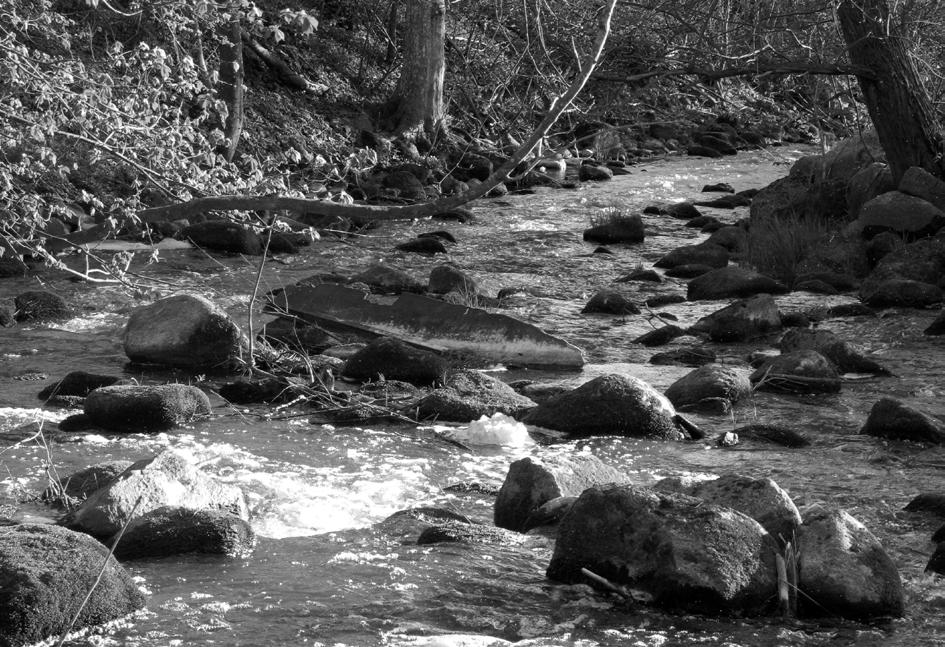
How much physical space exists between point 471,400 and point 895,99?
269 inches

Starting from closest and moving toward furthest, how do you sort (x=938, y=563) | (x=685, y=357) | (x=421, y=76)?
(x=938, y=563)
(x=685, y=357)
(x=421, y=76)

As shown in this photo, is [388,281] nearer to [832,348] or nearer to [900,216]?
[832,348]

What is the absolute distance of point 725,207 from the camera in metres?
16.8

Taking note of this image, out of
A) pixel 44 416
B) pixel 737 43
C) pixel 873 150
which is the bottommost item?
pixel 44 416

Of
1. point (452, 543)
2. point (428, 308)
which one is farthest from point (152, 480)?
point (428, 308)

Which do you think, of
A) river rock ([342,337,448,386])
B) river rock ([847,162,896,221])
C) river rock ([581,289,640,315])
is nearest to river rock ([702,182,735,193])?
river rock ([847,162,896,221])

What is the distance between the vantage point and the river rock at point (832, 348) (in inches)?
311

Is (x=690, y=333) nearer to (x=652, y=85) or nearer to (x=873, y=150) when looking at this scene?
(x=652, y=85)

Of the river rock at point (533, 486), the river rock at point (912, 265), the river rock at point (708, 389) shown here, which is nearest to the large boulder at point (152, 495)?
the river rock at point (533, 486)

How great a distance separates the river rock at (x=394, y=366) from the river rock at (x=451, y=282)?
2.58 m

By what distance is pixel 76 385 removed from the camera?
7230 millimetres

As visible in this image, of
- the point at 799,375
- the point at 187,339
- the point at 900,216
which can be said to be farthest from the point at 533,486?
the point at 900,216

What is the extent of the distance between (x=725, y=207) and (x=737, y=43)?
6431 mm

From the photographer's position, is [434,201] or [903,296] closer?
[434,201]
